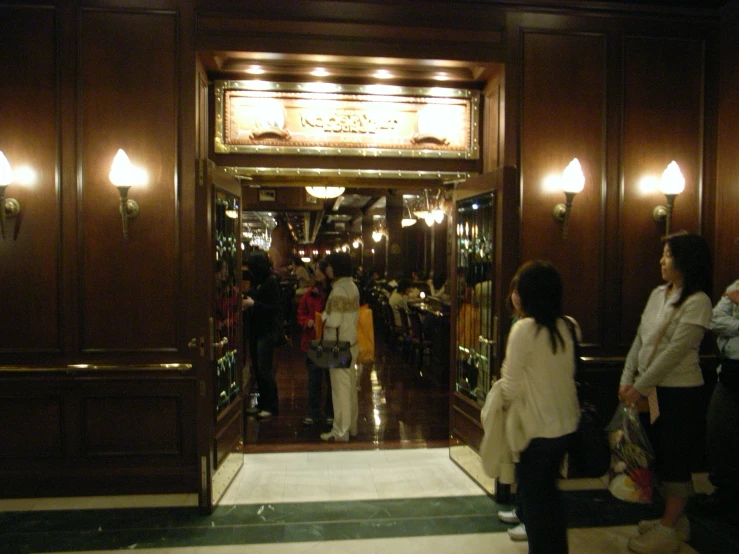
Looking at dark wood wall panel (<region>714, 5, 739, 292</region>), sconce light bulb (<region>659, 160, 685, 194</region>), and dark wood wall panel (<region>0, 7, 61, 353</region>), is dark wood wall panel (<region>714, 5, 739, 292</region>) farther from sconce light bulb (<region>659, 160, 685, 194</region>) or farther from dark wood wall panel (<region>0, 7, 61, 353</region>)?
dark wood wall panel (<region>0, 7, 61, 353</region>)

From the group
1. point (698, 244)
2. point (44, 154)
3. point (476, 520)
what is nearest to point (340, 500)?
point (476, 520)

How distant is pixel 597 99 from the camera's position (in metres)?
4.22

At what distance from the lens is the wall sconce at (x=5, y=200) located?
371cm

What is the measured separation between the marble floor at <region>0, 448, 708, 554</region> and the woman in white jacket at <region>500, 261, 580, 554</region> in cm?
84

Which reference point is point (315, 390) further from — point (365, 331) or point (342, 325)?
point (342, 325)

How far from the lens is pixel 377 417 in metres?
5.89

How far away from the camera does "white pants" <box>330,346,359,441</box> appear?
5074 millimetres

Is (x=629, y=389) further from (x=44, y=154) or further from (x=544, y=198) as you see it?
(x=44, y=154)

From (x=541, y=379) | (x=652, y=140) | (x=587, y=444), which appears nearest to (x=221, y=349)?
(x=541, y=379)

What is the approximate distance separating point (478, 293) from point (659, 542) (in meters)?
1.90

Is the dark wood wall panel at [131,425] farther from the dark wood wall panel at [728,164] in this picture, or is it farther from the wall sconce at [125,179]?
the dark wood wall panel at [728,164]

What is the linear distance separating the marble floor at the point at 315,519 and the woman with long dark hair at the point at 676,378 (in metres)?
0.31

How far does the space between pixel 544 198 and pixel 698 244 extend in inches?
47.3

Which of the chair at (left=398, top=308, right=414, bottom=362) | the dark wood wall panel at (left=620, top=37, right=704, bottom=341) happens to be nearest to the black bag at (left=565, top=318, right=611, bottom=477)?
the dark wood wall panel at (left=620, top=37, right=704, bottom=341)
